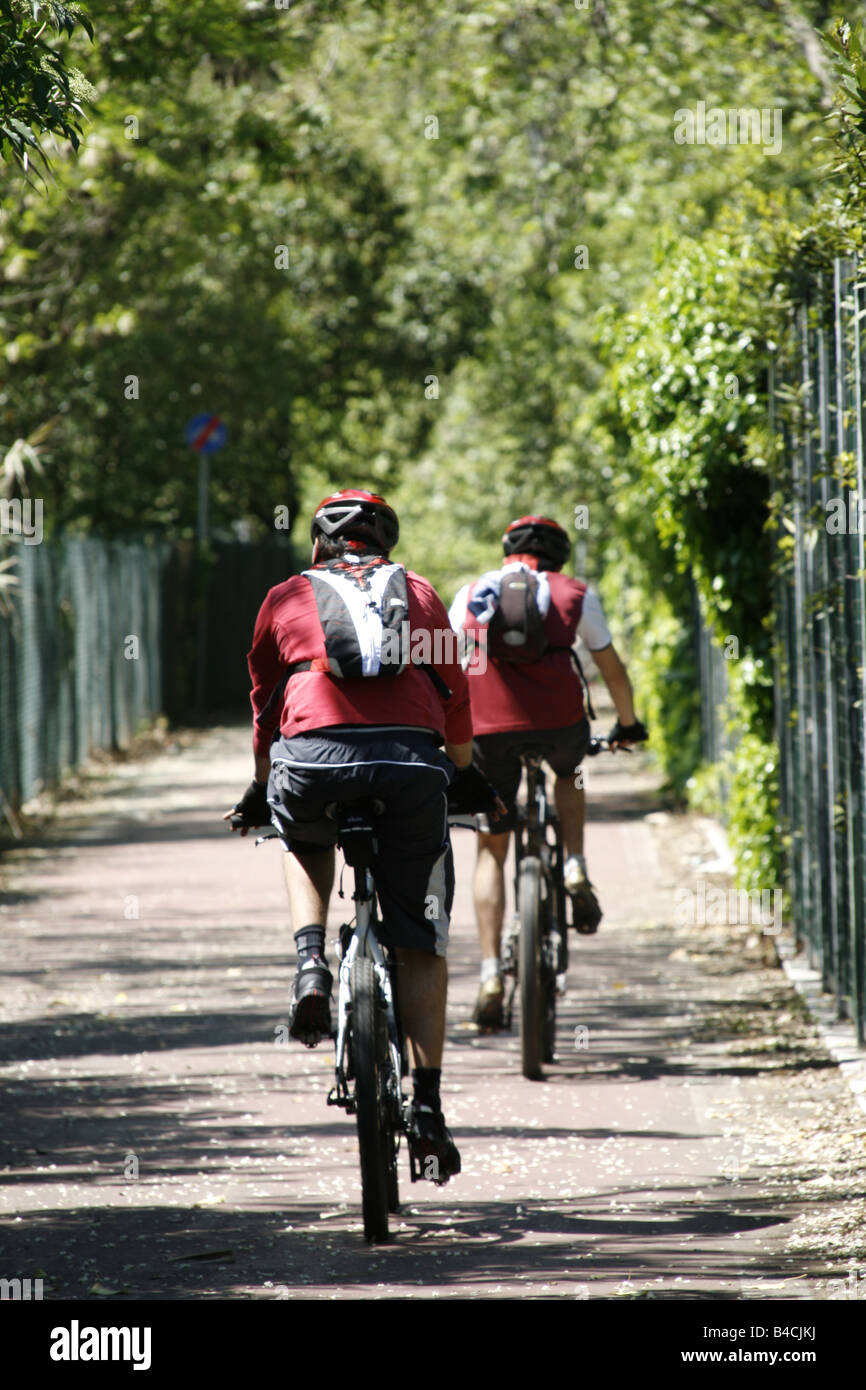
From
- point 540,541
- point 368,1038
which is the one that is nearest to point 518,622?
point 540,541

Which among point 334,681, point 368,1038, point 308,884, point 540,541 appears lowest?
point 368,1038

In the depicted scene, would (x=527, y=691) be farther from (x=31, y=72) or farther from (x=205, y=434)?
(x=205, y=434)

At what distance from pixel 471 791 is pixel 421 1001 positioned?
624mm

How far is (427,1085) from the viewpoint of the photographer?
5.26m

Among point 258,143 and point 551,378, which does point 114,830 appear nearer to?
point 258,143

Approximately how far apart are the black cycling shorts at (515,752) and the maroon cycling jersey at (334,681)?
2062mm

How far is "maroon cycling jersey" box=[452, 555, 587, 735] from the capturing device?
24.9 feet

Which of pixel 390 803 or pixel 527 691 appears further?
pixel 527 691

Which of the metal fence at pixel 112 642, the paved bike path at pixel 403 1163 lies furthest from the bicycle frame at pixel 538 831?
the metal fence at pixel 112 642

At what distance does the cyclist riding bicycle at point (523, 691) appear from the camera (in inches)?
298

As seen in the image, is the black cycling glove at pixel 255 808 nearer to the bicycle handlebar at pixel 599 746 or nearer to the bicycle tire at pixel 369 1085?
the bicycle tire at pixel 369 1085

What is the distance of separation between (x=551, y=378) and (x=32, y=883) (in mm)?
13287

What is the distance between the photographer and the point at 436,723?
521cm

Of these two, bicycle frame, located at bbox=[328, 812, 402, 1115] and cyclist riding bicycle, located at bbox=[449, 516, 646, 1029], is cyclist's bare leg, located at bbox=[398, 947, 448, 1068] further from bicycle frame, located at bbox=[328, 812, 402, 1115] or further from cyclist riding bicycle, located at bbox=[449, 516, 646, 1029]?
cyclist riding bicycle, located at bbox=[449, 516, 646, 1029]
